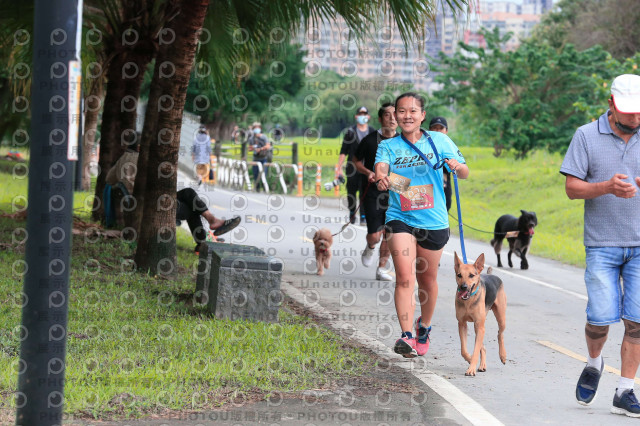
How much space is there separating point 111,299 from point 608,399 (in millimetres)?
5012

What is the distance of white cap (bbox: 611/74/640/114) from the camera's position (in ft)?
19.3

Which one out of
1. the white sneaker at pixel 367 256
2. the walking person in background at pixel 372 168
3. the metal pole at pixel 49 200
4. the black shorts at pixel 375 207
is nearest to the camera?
the metal pole at pixel 49 200

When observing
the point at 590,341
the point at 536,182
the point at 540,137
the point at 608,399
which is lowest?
the point at 608,399

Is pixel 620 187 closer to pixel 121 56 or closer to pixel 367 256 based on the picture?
pixel 367 256

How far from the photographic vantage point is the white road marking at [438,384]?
589cm

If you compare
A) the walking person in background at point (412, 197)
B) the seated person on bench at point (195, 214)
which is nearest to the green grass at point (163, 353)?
the walking person in background at point (412, 197)

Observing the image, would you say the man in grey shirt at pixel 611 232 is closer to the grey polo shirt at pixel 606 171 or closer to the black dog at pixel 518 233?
the grey polo shirt at pixel 606 171

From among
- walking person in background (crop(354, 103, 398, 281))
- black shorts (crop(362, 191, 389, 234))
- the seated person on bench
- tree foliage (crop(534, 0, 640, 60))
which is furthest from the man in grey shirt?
tree foliage (crop(534, 0, 640, 60))

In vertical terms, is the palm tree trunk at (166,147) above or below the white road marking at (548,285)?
above

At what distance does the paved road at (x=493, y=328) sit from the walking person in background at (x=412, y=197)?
0.68 meters

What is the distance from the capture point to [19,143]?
28.3m

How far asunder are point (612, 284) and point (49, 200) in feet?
12.2

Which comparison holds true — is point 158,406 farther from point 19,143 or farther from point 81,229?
point 19,143

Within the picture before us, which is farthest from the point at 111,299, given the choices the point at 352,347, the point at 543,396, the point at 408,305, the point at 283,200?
the point at 283,200
